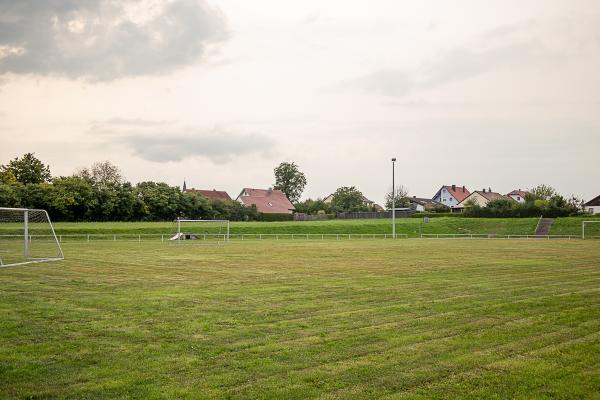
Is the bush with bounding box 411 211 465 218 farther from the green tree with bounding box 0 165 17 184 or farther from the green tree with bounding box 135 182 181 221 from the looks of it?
the green tree with bounding box 0 165 17 184

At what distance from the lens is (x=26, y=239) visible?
2711cm

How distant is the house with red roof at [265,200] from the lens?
120881 millimetres

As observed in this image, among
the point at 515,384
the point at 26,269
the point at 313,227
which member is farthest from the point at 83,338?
the point at 313,227

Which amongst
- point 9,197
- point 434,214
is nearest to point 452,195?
point 434,214

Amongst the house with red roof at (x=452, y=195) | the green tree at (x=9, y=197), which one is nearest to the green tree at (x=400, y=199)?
the house with red roof at (x=452, y=195)

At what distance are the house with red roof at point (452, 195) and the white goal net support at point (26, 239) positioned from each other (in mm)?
110085

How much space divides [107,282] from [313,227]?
178ft

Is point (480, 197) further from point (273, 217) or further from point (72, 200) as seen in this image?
point (72, 200)

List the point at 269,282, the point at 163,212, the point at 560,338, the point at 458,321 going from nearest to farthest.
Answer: the point at 560,338, the point at 458,321, the point at 269,282, the point at 163,212

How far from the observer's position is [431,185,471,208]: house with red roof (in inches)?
5600

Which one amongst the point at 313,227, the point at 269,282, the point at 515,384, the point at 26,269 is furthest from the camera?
the point at 313,227

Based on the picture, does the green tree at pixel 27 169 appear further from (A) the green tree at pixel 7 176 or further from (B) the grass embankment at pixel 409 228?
(B) the grass embankment at pixel 409 228

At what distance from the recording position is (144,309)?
40.2ft

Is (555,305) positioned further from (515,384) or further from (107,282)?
(107,282)
